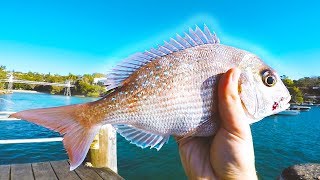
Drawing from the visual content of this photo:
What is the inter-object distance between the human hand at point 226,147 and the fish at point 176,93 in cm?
6

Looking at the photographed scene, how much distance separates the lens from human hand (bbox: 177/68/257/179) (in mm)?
1534

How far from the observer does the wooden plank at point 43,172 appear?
Answer: 4836mm

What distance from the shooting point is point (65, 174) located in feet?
16.4

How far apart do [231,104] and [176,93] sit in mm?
300

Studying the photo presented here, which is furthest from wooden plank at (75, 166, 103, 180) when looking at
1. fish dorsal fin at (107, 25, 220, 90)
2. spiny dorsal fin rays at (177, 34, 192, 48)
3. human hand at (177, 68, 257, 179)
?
spiny dorsal fin rays at (177, 34, 192, 48)

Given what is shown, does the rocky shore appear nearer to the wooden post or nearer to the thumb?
the wooden post

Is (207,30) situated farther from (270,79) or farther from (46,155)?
(46,155)

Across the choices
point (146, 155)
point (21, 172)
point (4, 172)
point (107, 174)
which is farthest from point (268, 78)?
point (146, 155)

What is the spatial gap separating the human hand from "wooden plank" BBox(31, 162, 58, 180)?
3.53m

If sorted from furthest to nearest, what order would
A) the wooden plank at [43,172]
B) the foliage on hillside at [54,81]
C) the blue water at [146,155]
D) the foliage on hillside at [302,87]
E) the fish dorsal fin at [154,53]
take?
the foliage on hillside at [54,81] < the foliage on hillside at [302,87] < the blue water at [146,155] < the wooden plank at [43,172] < the fish dorsal fin at [154,53]

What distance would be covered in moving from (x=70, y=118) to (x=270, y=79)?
1092 millimetres

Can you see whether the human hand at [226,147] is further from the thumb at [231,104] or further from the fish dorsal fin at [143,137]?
the fish dorsal fin at [143,137]

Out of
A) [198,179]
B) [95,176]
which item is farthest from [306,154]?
[198,179]

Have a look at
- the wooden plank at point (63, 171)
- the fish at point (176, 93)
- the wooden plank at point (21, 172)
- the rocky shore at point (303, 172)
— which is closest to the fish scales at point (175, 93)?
the fish at point (176, 93)
